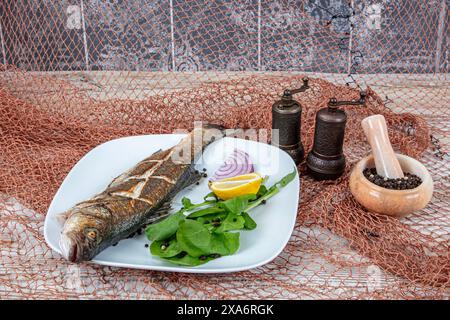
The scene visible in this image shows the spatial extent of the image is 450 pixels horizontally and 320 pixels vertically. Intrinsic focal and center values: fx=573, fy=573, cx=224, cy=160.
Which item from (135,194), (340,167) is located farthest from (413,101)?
(135,194)

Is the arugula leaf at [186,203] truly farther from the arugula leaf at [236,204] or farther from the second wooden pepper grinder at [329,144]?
the second wooden pepper grinder at [329,144]

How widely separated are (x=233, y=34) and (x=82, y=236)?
5.88 ft

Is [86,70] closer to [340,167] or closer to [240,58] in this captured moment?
[240,58]

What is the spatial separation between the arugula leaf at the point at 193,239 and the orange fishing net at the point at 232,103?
0.07 m

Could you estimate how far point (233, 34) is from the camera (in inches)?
116

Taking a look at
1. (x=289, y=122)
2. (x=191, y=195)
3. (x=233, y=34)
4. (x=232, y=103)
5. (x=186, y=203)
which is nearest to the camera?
(x=186, y=203)

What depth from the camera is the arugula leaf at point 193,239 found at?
4.71 ft

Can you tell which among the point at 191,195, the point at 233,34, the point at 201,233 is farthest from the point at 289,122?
the point at 233,34

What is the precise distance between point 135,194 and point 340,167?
69cm

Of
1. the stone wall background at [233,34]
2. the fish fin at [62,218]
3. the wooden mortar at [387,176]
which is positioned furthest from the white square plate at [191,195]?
the stone wall background at [233,34]

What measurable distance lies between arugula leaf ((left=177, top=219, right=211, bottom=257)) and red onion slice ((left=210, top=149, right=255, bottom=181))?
41 cm

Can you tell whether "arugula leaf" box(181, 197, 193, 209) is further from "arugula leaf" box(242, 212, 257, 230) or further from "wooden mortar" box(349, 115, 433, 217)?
"wooden mortar" box(349, 115, 433, 217)

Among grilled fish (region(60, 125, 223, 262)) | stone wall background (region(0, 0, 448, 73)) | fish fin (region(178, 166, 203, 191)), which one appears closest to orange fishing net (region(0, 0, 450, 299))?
stone wall background (region(0, 0, 448, 73))

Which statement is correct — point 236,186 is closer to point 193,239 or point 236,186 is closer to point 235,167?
point 235,167
